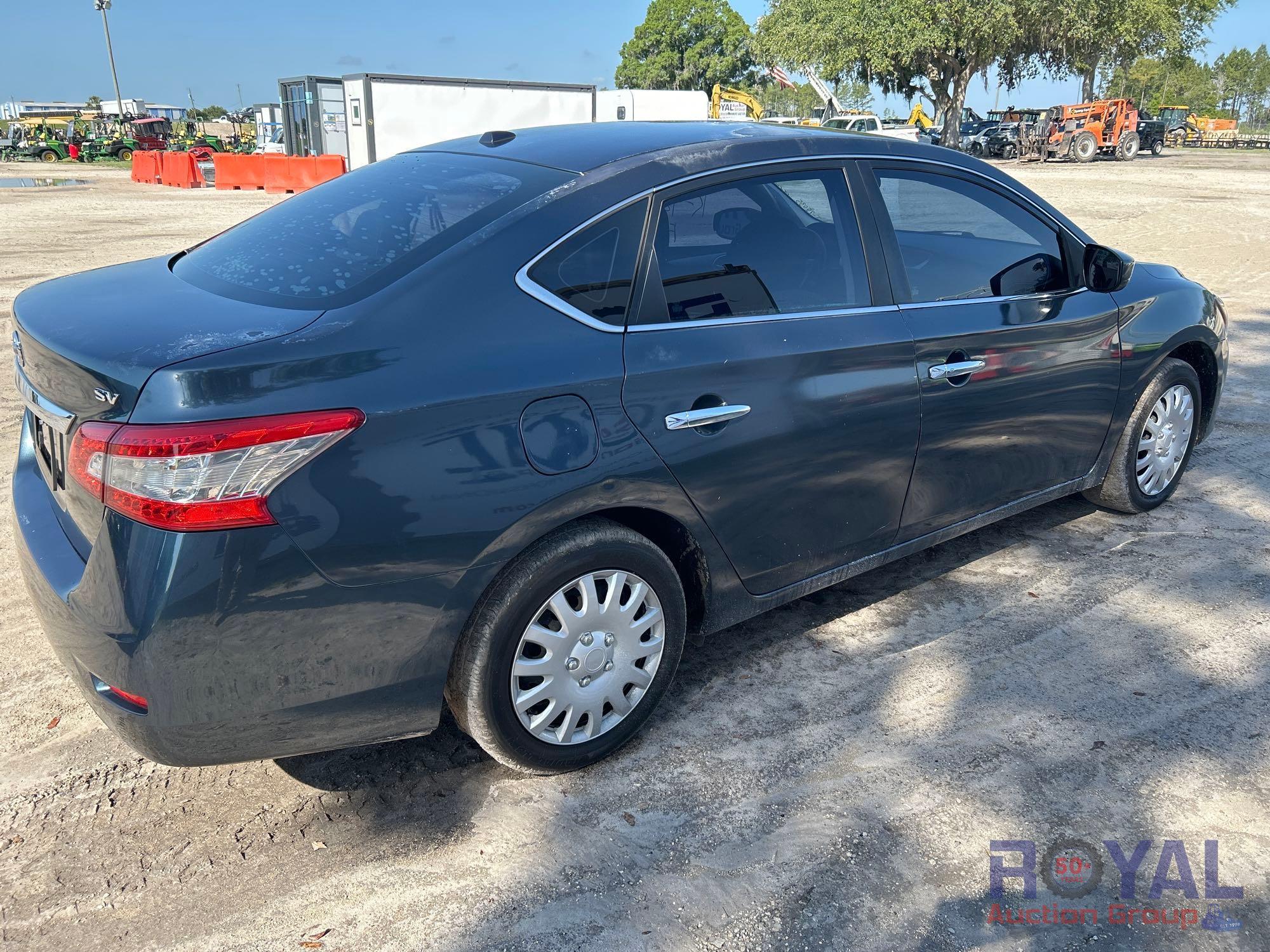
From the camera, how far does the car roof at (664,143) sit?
3.02 m

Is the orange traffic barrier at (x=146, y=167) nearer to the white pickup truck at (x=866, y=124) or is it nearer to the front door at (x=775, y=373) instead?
the white pickup truck at (x=866, y=124)

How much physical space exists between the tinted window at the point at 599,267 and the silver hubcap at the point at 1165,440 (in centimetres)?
281

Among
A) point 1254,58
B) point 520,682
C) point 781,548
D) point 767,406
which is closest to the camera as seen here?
point 520,682

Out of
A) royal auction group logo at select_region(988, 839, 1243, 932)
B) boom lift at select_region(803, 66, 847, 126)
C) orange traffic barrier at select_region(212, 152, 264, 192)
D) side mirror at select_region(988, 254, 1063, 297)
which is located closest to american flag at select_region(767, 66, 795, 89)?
boom lift at select_region(803, 66, 847, 126)

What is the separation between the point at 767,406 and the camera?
117 inches

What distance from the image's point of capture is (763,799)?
110 inches

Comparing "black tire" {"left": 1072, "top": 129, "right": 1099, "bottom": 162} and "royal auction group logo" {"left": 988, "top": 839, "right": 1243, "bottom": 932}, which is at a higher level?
"black tire" {"left": 1072, "top": 129, "right": 1099, "bottom": 162}

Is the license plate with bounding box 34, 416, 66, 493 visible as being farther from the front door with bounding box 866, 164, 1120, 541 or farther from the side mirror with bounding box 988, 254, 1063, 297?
the side mirror with bounding box 988, 254, 1063, 297

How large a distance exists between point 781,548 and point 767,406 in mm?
482

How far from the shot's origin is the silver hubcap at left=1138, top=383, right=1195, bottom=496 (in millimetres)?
4539

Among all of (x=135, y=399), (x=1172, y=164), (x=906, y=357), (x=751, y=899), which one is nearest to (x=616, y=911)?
(x=751, y=899)

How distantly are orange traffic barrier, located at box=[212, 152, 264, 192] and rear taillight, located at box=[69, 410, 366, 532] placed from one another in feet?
84.8

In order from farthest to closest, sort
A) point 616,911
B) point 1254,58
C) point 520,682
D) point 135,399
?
point 1254,58
point 520,682
point 616,911
point 135,399

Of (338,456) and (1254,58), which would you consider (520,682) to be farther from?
(1254,58)
